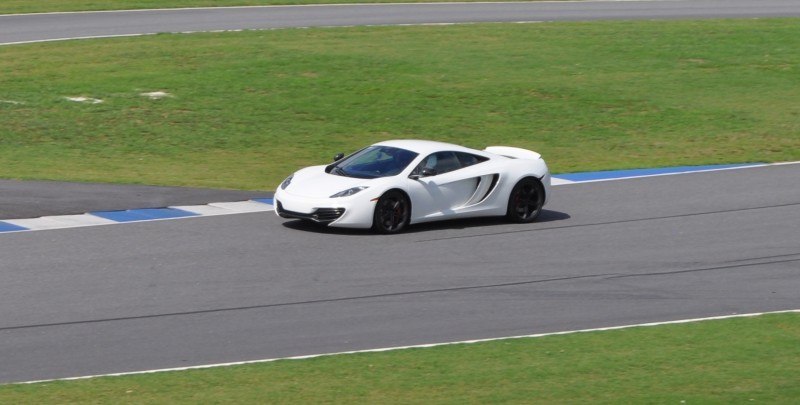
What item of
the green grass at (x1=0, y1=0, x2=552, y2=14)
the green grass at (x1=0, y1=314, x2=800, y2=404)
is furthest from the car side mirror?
the green grass at (x1=0, y1=0, x2=552, y2=14)

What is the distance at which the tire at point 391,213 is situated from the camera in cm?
1639

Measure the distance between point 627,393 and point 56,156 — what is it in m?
14.8

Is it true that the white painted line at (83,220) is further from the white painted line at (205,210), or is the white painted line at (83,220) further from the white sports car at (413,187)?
the white sports car at (413,187)

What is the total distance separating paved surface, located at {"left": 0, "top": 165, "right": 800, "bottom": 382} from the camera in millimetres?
11688

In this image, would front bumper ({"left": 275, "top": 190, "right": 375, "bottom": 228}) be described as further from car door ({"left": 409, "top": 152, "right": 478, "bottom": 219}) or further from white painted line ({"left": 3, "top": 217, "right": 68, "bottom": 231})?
white painted line ({"left": 3, "top": 217, "right": 68, "bottom": 231})

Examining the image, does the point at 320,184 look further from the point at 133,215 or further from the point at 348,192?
the point at 133,215

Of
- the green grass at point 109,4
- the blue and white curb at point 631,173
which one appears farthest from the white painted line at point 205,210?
the green grass at point 109,4

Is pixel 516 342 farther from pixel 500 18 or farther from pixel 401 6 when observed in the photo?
pixel 401 6

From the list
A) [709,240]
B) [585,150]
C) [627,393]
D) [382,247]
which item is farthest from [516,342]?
[585,150]

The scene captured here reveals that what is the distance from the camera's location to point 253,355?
11.1 metres

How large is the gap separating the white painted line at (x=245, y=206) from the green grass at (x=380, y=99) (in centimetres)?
156

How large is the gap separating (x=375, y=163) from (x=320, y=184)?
0.87 m

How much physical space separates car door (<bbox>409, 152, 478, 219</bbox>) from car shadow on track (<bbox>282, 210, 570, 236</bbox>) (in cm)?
30

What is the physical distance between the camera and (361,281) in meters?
13.9
